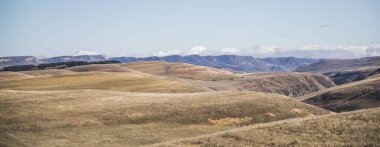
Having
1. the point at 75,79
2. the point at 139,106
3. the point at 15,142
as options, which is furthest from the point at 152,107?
the point at 75,79

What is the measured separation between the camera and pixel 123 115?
58.6 meters

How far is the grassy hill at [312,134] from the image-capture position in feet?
107

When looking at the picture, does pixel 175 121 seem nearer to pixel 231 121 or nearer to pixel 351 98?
pixel 231 121

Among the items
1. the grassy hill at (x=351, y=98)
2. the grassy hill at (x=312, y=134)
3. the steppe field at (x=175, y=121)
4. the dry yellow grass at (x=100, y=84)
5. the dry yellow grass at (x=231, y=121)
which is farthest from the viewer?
the grassy hill at (x=351, y=98)

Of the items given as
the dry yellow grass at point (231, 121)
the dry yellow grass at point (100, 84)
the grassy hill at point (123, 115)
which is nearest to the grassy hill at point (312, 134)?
the grassy hill at point (123, 115)

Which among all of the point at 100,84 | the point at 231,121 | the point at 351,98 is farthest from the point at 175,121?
the point at 351,98

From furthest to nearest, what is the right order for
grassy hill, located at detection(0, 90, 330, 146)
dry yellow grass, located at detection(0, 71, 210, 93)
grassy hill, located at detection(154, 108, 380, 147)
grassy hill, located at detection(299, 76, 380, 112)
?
grassy hill, located at detection(299, 76, 380, 112) → dry yellow grass, located at detection(0, 71, 210, 93) → grassy hill, located at detection(0, 90, 330, 146) → grassy hill, located at detection(154, 108, 380, 147)

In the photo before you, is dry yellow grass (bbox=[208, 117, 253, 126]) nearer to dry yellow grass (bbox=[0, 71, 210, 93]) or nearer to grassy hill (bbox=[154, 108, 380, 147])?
grassy hill (bbox=[154, 108, 380, 147])

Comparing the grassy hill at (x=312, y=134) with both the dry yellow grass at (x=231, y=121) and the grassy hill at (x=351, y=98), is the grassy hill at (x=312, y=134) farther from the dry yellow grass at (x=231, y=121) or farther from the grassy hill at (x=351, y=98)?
the grassy hill at (x=351, y=98)

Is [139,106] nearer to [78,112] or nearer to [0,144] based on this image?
[78,112]

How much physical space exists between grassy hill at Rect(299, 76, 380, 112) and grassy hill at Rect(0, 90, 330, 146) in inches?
2462

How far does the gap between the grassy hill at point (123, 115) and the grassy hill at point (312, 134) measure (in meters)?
13.2

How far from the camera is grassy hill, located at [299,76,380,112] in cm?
12770

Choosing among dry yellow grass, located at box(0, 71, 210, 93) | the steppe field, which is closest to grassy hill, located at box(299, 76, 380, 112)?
dry yellow grass, located at box(0, 71, 210, 93)
